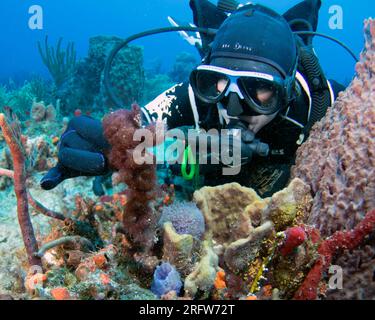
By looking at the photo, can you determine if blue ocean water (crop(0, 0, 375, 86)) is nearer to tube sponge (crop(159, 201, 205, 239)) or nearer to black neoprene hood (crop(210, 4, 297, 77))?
black neoprene hood (crop(210, 4, 297, 77))

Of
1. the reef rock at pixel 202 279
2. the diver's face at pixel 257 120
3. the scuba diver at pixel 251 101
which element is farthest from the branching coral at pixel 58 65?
the reef rock at pixel 202 279

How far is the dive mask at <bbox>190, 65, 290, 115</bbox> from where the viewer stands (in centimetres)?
285

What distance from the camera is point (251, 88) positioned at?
9.77ft

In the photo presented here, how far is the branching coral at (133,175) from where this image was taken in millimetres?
1502

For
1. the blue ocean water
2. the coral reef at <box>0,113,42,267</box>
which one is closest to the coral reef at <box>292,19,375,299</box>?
the coral reef at <box>0,113,42,267</box>

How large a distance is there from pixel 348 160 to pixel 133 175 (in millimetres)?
1484

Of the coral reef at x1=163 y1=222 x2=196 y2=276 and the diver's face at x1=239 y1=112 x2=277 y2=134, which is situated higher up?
the diver's face at x1=239 y1=112 x2=277 y2=134

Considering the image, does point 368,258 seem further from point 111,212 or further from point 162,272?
point 111,212

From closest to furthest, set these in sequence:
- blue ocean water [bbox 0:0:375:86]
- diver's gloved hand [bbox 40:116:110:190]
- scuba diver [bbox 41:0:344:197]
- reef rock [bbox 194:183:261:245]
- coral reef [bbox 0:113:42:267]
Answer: coral reef [bbox 0:113:42:267]
reef rock [bbox 194:183:261:245]
diver's gloved hand [bbox 40:116:110:190]
scuba diver [bbox 41:0:344:197]
blue ocean water [bbox 0:0:375:86]

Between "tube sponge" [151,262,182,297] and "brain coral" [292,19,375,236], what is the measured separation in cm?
107

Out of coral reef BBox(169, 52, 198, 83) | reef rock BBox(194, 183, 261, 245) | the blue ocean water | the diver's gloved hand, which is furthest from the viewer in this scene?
the blue ocean water

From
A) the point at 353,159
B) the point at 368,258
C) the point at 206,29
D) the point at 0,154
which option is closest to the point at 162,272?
the point at 368,258

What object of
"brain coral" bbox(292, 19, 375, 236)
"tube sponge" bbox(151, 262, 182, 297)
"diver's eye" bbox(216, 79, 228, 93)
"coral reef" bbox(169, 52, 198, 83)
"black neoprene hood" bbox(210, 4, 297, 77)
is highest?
"black neoprene hood" bbox(210, 4, 297, 77)

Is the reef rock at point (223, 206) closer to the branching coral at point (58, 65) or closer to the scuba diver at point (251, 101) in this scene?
the scuba diver at point (251, 101)
